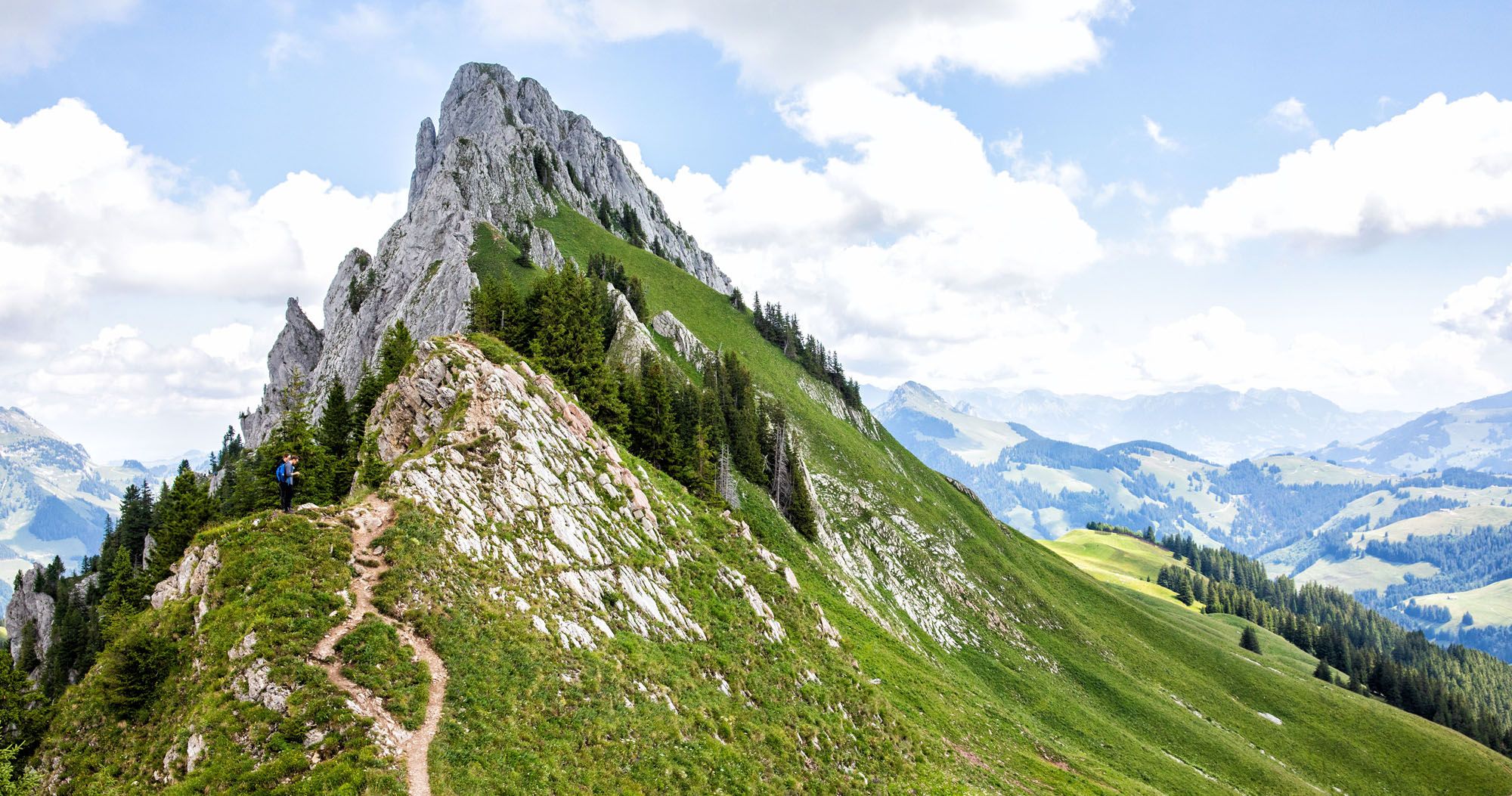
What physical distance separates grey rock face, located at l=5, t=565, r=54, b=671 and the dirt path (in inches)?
4887

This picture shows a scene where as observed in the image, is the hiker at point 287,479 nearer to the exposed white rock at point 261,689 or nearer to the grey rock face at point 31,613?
the exposed white rock at point 261,689

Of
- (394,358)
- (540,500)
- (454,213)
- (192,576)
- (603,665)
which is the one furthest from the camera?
(454,213)

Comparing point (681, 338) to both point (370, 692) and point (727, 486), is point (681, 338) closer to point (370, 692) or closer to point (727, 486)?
point (727, 486)

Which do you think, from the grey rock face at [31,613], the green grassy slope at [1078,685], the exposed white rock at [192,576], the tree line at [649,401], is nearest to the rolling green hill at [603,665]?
the exposed white rock at [192,576]

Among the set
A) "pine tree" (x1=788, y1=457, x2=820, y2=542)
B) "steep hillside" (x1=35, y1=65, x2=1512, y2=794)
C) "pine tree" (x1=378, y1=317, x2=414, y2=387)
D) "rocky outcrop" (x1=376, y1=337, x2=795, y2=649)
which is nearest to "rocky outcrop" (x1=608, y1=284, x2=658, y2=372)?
"steep hillside" (x1=35, y1=65, x2=1512, y2=794)

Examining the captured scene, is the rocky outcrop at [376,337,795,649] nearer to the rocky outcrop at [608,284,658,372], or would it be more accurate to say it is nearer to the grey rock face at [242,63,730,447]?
the rocky outcrop at [608,284,658,372]

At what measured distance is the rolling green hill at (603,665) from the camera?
17375mm

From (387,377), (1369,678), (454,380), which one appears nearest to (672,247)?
(387,377)

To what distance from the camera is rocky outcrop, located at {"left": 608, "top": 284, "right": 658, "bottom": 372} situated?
7525 centimetres

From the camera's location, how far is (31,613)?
376 feet

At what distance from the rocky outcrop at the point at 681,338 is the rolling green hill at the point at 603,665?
34510 mm

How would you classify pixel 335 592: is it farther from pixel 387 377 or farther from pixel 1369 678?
pixel 1369 678

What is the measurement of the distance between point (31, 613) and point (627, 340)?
5217 inches

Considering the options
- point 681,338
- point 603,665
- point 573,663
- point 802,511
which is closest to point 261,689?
point 573,663
